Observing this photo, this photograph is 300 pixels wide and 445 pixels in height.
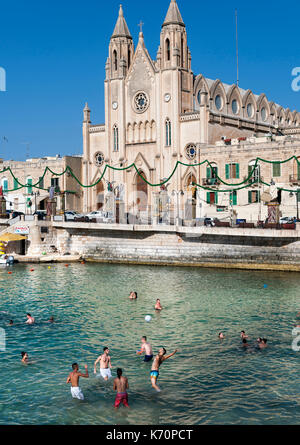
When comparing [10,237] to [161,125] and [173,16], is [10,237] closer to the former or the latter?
[161,125]

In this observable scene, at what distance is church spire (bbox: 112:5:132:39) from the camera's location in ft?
243

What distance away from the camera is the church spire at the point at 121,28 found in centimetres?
7419

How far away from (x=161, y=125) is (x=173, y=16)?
13.8 metres

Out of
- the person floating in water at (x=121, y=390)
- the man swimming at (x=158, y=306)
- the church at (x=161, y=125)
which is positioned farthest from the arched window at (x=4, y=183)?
the person floating in water at (x=121, y=390)

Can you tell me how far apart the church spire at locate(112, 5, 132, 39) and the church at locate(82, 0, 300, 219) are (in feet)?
0.44

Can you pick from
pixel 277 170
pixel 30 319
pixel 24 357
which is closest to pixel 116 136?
pixel 277 170

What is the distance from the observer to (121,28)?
245 feet

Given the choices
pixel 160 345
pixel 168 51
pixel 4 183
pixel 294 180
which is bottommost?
pixel 160 345

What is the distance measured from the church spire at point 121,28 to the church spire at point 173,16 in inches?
281

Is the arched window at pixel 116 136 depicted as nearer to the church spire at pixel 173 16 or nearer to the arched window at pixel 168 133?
the arched window at pixel 168 133

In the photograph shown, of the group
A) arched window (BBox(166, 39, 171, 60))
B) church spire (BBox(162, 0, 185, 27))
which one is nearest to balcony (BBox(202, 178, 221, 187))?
arched window (BBox(166, 39, 171, 60))

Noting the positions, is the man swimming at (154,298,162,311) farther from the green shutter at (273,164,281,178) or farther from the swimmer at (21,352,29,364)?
the green shutter at (273,164,281,178)

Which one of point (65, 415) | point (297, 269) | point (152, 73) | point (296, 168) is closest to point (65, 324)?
point (65, 415)
